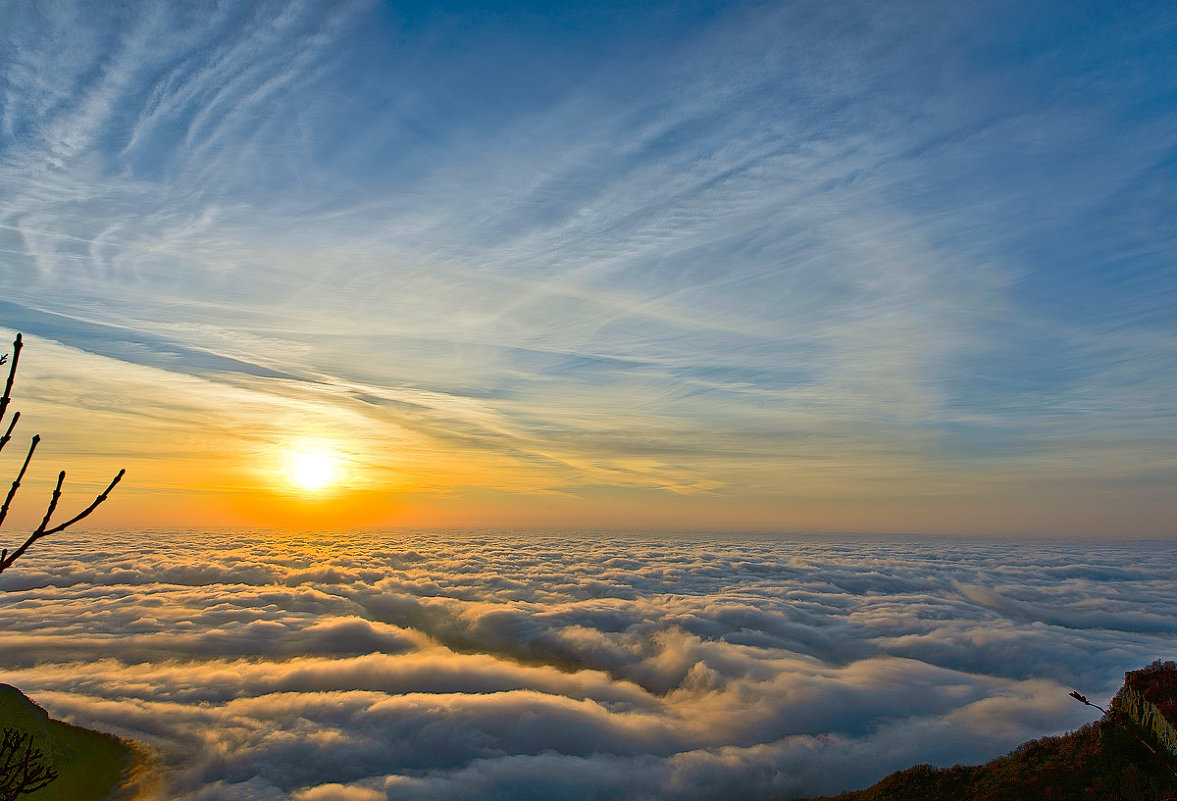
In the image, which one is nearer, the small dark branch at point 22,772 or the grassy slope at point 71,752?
the small dark branch at point 22,772

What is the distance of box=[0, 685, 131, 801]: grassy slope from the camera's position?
3803 cm

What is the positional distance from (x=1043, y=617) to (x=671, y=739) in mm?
92829

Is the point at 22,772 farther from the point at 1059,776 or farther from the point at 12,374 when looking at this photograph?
the point at 1059,776

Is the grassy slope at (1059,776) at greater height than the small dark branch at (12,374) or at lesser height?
lesser

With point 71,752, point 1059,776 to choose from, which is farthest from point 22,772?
point 71,752

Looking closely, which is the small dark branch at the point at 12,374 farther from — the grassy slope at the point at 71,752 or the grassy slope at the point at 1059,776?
the grassy slope at the point at 71,752

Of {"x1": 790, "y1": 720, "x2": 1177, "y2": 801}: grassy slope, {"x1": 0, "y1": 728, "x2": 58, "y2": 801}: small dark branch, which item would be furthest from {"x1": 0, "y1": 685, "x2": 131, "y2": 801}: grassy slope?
{"x1": 790, "y1": 720, "x2": 1177, "y2": 801}: grassy slope

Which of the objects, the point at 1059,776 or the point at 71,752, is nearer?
the point at 1059,776

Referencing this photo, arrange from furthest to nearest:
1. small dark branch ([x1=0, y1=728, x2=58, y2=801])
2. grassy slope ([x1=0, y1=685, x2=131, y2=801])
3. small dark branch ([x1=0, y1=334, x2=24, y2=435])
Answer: grassy slope ([x1=0, y1=685, x2=131, y2=801]) < small dark branch ([x1=0, y1=728, x2=58, y2=801]) < small dark branch ([x1=0, y1=334, x2=24, y2=435])

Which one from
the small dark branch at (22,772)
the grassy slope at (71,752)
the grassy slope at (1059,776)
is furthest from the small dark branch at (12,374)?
the grassy slope at (71,752)

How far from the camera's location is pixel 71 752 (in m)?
42.4

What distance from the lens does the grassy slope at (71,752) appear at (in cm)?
3803

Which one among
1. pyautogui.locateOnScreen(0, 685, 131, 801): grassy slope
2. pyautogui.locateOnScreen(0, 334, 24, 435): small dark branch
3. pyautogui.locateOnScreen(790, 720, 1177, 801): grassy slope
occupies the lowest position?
pyautogui.locateOnScreen(0, 685, 131, 801): grassy slope

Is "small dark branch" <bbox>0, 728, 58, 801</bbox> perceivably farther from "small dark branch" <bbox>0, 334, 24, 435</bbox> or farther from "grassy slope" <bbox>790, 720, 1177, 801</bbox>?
"grassy slope" <bbox>790, 720, 1177, 801</bbox>
